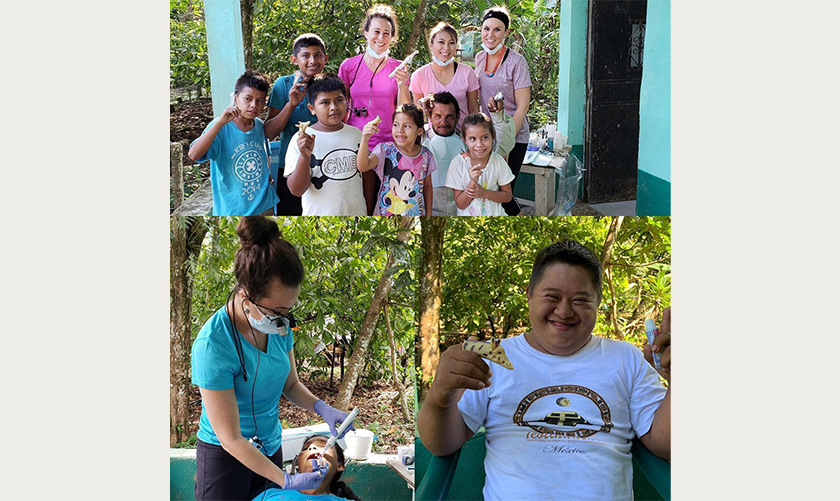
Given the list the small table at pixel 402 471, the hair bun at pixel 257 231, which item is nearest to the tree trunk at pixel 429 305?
the small table at pixel 402 471

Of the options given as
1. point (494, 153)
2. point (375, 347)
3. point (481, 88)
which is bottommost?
point (375, 347)

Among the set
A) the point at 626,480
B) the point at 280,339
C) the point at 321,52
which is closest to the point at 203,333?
the point at 280,339

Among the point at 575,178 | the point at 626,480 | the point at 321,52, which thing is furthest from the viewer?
the point at 575,178

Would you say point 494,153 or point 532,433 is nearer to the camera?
point 532,433

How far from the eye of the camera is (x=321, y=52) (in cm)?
372

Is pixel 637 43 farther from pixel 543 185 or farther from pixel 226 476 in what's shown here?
pixel 226 476

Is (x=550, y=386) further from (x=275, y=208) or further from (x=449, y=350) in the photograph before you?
(x=275, y=208)

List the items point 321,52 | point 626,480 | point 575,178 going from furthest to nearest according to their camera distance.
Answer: point 575,178, point 321,52, point 626,480

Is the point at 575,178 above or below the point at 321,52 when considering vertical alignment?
below

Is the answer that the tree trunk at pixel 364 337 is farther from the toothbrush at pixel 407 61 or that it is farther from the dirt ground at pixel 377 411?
the toothbrush at pixel 407 61

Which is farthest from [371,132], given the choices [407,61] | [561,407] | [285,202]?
[561,407]

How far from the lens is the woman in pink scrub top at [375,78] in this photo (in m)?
3.72

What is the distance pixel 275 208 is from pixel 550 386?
4.72ft

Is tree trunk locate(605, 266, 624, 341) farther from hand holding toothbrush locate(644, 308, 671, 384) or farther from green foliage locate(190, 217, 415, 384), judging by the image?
green foliage locate(190, 217, 415, 384)
